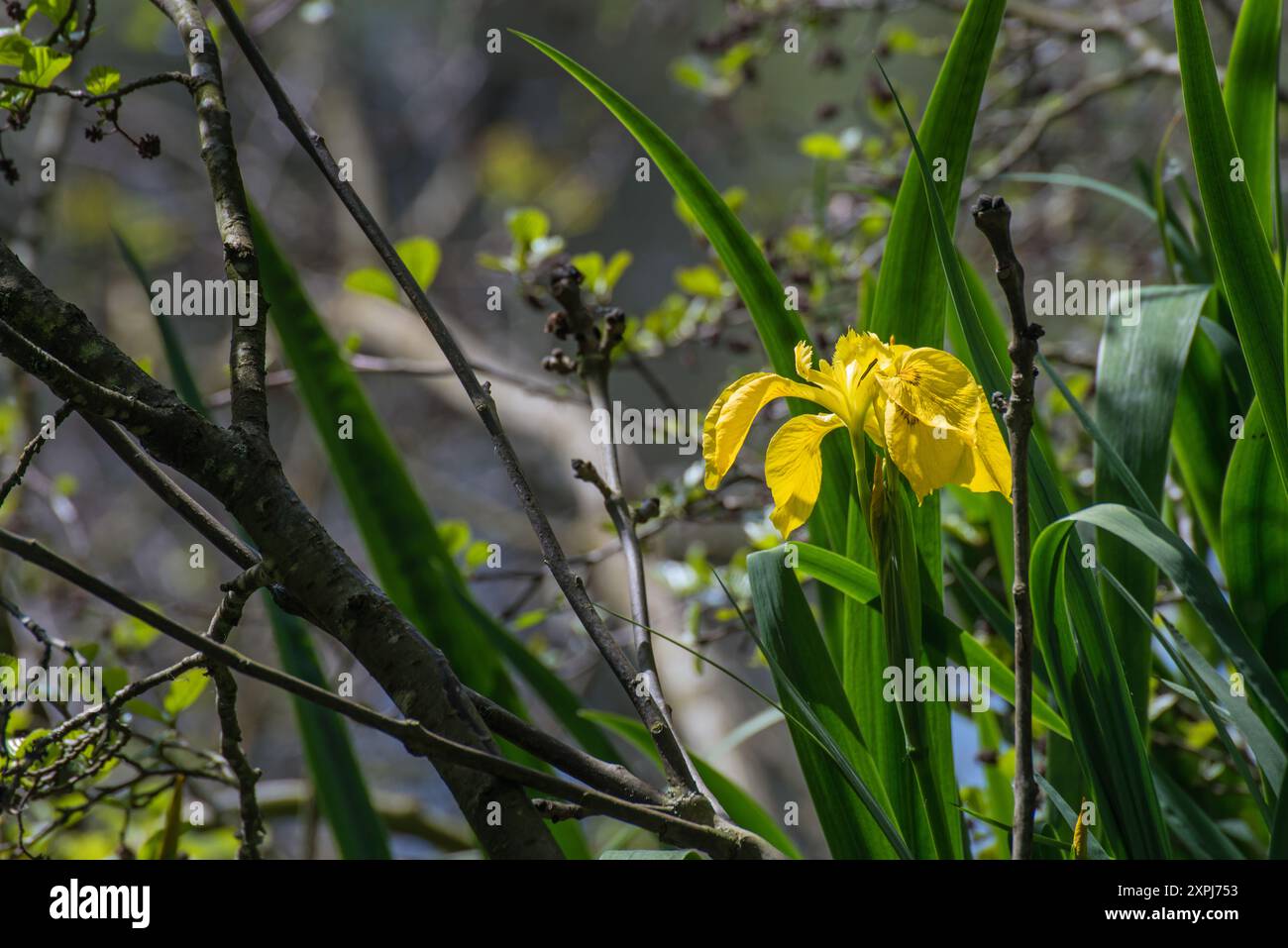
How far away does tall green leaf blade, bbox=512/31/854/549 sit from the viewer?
515 mm

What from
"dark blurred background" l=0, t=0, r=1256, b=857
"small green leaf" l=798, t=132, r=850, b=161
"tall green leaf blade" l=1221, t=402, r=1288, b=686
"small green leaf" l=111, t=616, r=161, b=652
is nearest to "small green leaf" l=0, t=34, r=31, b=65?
"dark blurred background" l=0, t=0, r=1256, b=857

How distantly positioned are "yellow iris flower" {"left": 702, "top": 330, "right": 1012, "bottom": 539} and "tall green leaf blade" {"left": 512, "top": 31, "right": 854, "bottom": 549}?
71mm

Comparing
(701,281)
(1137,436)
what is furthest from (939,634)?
(701,281)

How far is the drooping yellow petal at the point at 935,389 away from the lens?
0.41 m

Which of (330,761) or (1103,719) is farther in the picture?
(330,761)

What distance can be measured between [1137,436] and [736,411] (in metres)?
0.26

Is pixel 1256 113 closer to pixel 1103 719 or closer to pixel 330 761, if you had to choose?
pixel 1103 719

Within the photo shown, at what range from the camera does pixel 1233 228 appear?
470 millimetres

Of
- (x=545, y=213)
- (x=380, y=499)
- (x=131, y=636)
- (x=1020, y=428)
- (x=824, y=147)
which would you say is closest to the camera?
(x=1020, y=428)

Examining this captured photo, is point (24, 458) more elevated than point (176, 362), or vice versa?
point (176, 362)

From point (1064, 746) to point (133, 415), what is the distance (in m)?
0.48

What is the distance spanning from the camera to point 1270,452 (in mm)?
524

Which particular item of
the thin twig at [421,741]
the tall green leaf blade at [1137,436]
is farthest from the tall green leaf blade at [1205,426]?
the thin twig at [421,741]
